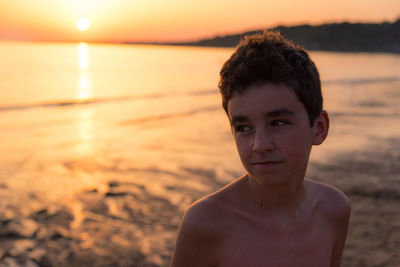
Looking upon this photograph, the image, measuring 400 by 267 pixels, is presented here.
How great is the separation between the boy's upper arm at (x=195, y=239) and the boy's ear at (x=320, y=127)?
648 millimetres

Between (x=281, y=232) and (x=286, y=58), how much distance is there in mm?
858

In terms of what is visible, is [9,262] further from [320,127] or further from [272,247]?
[320,127]

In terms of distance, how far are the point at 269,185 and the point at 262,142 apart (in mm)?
323

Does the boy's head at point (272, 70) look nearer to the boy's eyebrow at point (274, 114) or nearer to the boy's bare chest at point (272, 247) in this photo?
the boy's eyebrow at point (274, 114)

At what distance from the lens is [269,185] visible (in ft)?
6.43

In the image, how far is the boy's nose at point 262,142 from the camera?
1.72m

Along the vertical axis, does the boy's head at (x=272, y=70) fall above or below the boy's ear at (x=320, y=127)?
above

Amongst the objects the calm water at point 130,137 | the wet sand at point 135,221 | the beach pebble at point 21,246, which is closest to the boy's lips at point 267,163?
the calm water at point 130,137

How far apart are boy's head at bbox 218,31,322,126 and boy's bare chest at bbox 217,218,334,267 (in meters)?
0.58

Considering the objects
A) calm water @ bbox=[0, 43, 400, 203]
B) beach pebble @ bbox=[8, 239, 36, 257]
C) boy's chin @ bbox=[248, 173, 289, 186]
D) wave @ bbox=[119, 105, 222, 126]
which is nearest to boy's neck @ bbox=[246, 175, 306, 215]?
boy's chin @ bbox=[248, 173, 289, 186]

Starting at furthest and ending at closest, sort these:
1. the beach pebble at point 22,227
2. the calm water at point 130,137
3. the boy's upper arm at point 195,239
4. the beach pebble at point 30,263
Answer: the calm water at point 130,137
the beach pebble at point 22,227
the beach pebble at point 30,263
the boy's upper arm at point 195,239

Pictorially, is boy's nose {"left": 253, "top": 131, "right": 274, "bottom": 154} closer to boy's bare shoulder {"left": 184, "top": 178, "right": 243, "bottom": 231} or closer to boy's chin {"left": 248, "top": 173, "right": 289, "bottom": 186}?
boy's chin {"left": 248, "top": 173, "right": 289, "bottom": 186}

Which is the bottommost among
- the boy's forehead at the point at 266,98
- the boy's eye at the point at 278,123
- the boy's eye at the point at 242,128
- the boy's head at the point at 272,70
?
the boy's eye at the point at 242,128

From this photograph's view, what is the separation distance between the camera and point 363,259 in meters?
4.29
